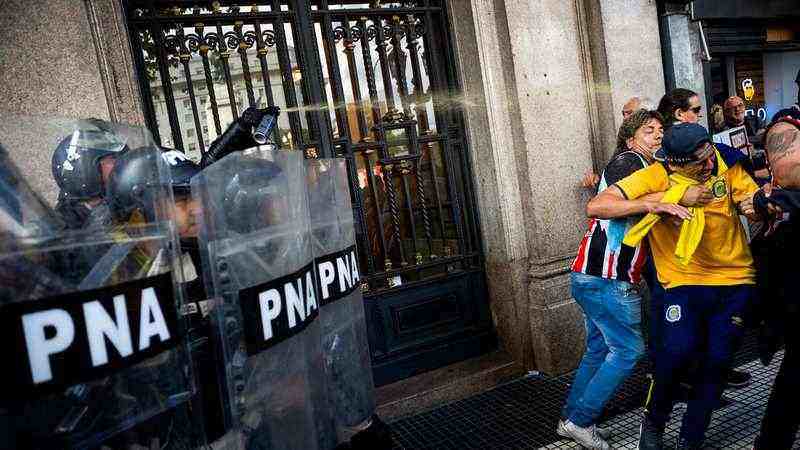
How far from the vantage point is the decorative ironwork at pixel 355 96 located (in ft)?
12.7

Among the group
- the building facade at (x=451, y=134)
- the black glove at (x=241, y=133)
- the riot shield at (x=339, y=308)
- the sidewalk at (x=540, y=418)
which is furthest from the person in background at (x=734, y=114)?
the black glove at (x=241, y=133)

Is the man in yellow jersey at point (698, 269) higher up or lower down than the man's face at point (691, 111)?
lower down

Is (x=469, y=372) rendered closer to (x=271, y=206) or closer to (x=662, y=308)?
(x=662, y=308)

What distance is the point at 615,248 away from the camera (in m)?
3.05

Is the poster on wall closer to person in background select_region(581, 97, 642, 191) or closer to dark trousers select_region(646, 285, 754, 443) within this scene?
person in background select_region(581, 97, 642, 191)

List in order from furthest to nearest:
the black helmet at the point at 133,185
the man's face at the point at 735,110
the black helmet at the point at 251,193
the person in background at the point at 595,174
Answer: the man's face at the point at 735,110 < the person in background at the point at 595,174 < the black helmet at the point at 251,193 < the black helmet at the point at 133,185

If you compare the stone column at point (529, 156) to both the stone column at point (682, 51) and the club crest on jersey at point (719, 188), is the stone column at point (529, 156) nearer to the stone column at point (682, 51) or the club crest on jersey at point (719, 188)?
the stone column at point (682, 51)

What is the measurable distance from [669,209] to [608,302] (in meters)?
0.70

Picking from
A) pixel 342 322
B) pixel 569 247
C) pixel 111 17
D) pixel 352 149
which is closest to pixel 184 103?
pixel 111 17

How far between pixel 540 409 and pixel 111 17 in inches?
163

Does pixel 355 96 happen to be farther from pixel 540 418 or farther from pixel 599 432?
pixel 599 432

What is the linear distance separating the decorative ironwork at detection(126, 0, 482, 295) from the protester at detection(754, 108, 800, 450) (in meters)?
2.52

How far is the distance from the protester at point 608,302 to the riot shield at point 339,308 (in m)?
1.70

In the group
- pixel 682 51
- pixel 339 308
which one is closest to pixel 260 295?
pixel 339 308
